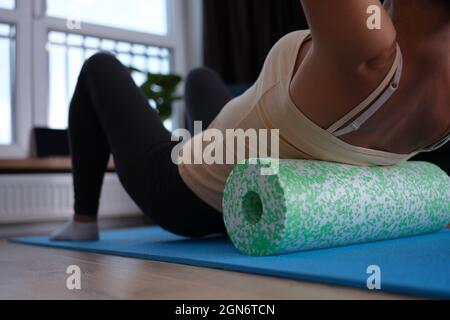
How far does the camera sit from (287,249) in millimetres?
1216

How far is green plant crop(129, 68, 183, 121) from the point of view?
348cm

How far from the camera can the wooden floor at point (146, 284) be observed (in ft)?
2.93

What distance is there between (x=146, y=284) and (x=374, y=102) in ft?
1.73

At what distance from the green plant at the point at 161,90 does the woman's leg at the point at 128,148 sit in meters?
1.85

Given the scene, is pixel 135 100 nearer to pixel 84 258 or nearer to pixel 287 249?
pixel 84 258

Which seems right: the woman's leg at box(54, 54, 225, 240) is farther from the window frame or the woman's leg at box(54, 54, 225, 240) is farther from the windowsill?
the window frame

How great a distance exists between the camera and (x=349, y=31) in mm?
959

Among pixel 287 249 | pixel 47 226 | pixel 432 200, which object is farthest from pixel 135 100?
pixel 47 226

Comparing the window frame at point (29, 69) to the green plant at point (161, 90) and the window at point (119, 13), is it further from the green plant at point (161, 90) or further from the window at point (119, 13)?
the green plant at point (161, 90)

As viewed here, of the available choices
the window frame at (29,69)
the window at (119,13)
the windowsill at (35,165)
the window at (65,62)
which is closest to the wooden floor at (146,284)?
the windowsill at (35,165)

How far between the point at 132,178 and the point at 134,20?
2653 mm

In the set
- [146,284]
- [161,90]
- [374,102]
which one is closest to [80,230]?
[146,284]

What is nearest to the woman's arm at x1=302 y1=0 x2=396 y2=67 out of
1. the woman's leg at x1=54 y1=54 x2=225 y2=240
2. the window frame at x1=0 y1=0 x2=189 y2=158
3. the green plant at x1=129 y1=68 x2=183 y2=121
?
the woman's leg at x1=54 y1=54 x2=225 y2=240

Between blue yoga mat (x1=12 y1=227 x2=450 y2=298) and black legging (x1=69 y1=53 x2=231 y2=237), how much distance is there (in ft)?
0.33
